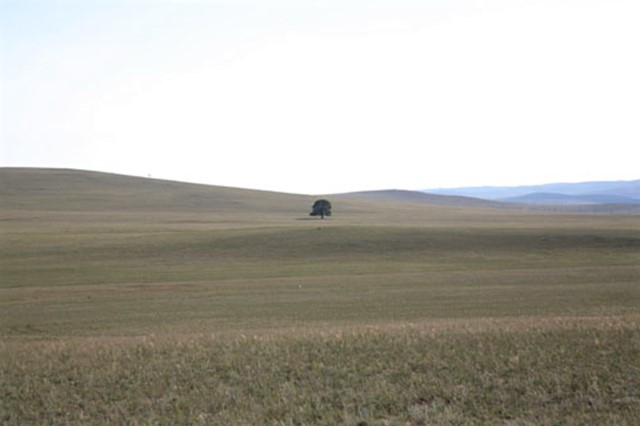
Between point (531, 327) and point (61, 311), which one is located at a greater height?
point (531, 327)

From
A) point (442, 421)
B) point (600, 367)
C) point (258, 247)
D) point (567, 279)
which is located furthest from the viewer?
point (258, 247)

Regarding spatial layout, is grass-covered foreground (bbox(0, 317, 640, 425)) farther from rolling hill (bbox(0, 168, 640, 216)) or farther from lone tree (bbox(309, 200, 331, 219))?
rolling hill (bbox(0, 168, 640, 216))

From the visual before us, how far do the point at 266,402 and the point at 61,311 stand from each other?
53.2 feet

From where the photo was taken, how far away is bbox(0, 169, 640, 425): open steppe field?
9.89m

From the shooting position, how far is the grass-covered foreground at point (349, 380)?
9.53 meters

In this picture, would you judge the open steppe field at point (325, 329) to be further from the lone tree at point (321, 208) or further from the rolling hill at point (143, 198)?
the rolling hill at point (143, 198)

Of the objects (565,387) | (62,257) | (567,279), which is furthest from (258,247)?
(565,387)

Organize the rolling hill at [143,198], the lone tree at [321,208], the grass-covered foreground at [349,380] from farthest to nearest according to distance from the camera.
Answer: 1. the rolling hill at [143,198]
2. the lone tree at [321,208]
3. the grass-covered foreground at [349,380]

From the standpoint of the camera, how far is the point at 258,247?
52.0 m

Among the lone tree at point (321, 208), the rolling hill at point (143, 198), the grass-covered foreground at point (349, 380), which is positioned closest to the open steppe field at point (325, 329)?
the grass-covered foreground at point (349, 380)

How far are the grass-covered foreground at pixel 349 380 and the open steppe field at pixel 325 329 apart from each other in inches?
1.4

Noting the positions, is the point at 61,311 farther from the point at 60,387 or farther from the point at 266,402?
the point at 266,402

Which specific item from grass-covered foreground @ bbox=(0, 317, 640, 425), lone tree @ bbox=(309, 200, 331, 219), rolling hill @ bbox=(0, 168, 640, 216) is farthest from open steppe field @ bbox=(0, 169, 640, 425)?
rolling hill @ bbox=(0, 168, 640, 216)

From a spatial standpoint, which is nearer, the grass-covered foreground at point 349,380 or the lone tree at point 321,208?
the grass-covered foreground at point 349,380
